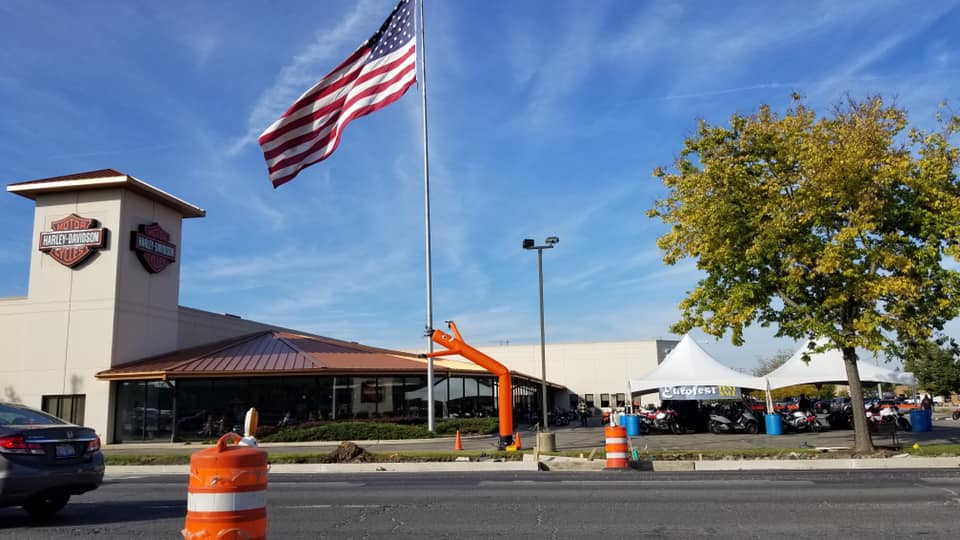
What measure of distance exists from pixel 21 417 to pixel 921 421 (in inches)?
1282

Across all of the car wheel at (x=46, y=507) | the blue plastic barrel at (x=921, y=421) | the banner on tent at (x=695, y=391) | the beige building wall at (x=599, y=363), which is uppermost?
the beige building wall at (x=599, y=363)

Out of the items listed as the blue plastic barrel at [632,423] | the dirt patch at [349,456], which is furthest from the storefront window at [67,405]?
the blue plastic barrel at [632,423]

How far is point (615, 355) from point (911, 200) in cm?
5154

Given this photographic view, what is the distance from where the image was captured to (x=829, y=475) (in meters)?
15.1

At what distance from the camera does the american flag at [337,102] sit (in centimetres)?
2148

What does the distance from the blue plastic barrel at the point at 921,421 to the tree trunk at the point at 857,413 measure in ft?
42.9

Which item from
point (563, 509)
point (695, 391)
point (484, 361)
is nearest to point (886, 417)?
point (695, 391)

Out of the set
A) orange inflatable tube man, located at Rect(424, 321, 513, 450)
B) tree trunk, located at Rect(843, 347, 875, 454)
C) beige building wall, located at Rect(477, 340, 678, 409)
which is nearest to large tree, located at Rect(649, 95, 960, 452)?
tree trunk, located at Rect(843, 347, 875, 454)

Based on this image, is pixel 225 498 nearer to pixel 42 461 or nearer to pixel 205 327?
pixel 42 461

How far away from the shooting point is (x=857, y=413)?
20469 millimetres

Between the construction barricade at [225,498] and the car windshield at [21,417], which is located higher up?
the car windshield at [21,417]

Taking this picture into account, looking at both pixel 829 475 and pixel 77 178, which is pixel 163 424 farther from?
pixel 829 475

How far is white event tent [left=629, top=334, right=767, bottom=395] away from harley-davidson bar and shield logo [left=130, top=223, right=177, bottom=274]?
21.1 metres

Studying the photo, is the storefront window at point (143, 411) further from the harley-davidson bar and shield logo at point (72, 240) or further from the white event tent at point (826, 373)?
the white event tent at point (826, 373)
